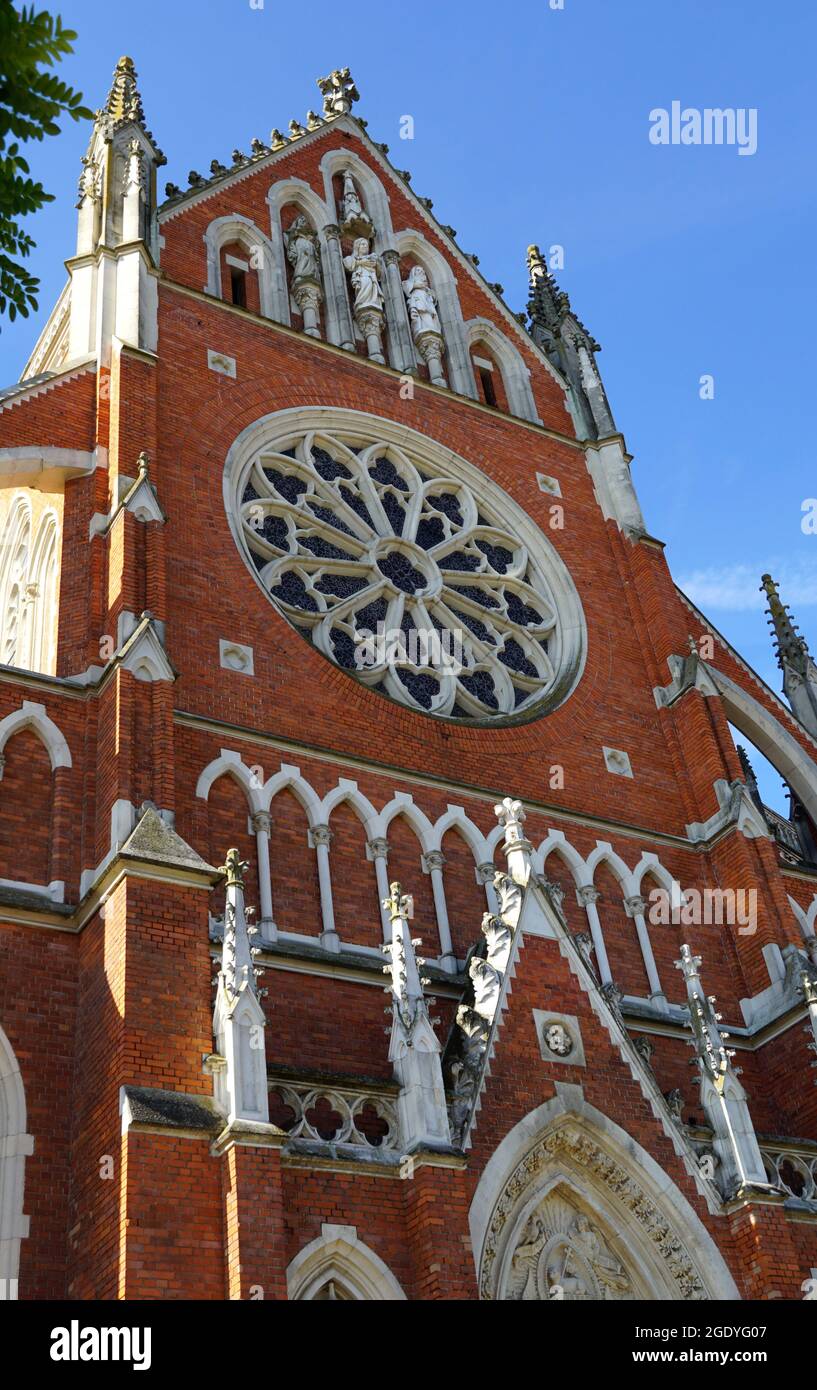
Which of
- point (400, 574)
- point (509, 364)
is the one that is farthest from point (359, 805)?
point (509, 364)

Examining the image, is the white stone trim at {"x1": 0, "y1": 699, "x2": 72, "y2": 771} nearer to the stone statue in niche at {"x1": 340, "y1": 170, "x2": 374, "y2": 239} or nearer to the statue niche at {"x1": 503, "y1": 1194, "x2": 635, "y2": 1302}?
the statue niche at {"x1": 503, "y1": 1194, "x2": 635, "y2": 1302}

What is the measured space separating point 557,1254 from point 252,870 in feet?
15.7

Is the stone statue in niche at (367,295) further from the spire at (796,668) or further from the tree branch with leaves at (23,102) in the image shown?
the tree branch with leaves at (23,102)

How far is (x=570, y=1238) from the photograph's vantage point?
13.7 metres

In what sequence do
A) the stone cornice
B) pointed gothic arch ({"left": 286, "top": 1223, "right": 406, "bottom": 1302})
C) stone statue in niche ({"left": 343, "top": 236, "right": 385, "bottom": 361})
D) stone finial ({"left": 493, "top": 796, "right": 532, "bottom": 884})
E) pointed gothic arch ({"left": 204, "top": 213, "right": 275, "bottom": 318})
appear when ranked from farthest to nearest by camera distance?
stone statue in niche ({"left": 343, "top": 236, "right": 385, "bottom": 361}), pointed gothic arch ({"left": 204, "top": 213, "right": 275, "bottom": 318}), the stone cornice, stone finial ({"left": 493, "top": 796, "right": 532, "bottom": 884}), pointed gothic arch ({"left": 286, "top": 1223, "right": 406, "bottom": 1302})

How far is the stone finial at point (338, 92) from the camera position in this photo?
26.6m

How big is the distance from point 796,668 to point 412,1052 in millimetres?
12724

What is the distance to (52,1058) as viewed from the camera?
13.1 metres

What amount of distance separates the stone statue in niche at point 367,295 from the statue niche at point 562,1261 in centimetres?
1333

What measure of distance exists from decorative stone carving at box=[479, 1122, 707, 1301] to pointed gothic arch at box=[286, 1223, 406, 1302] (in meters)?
1.17

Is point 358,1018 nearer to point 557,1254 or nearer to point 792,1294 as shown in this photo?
point 557,1254

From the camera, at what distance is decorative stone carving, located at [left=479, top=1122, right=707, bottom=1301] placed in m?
13.1

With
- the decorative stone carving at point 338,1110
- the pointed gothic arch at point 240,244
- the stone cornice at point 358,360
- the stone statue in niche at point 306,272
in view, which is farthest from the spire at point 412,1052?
the pointed gothic arch at point 240,244

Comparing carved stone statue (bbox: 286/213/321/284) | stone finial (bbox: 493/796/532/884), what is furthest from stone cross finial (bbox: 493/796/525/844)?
carved stone statue (bbox: 286/213/321/284)
